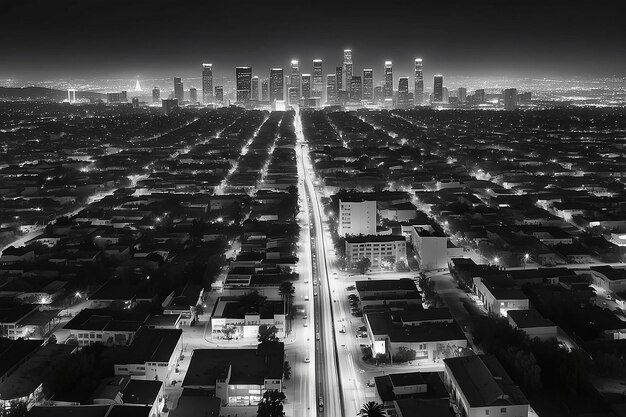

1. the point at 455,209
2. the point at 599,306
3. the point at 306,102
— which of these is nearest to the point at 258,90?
the point at 306,102

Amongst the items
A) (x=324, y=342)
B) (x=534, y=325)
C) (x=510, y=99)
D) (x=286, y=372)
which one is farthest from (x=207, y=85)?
(x=286, y=372)

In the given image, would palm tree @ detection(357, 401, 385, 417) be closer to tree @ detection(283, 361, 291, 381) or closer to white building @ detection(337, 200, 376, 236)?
tree @ detection(283, 361, 291, 381)

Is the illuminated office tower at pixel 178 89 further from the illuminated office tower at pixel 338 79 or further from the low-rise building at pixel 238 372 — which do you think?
the low-rise building at pixel 238 372

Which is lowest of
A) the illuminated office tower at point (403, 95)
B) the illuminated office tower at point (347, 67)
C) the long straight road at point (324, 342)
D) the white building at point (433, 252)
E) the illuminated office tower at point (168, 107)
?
the long straight road at point (324, 342)

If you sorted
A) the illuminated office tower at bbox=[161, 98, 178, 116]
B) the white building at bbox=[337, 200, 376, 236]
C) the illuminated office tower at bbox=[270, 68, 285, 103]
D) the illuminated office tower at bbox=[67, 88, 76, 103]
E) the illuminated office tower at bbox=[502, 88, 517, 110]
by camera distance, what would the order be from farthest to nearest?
the illuminated office tower at bbox=[67, 88, 76, 103]
the illuminated office tower at bbox=[270, 68, 285, 103]
the illuminated office tower at bbox=[502, 88, 517, 110]
the illuminated office tower at bbox=[161, 98, 178, 116]
the white building at bbox=[337, 200, 376, 236]

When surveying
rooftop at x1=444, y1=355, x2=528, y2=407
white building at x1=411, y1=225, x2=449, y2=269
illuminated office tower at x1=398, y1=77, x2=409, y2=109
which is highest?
illuminated office tower at x1=398, y1=77, x2=409, y2=109

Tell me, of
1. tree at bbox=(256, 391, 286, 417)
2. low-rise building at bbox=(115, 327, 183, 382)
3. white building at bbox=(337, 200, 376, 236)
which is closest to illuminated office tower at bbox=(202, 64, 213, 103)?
white building at bbox=(337, 200, 376, 236)

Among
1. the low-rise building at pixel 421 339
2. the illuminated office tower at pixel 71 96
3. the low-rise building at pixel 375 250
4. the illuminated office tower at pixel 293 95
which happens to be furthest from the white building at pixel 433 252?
the illuminated office tower at pixel 71 96
